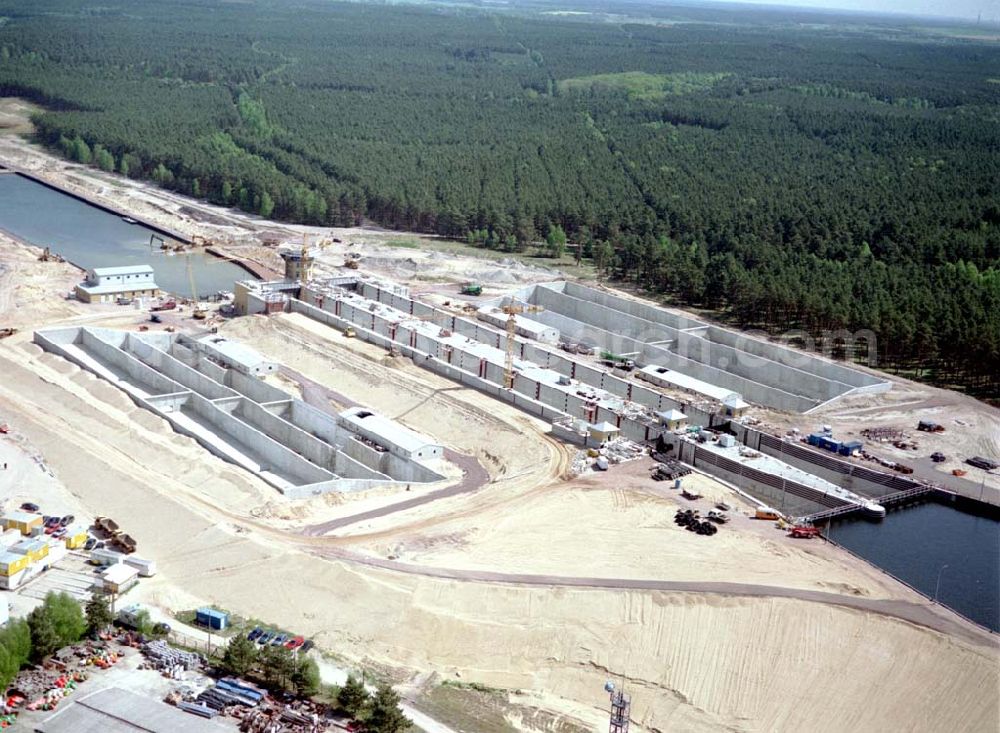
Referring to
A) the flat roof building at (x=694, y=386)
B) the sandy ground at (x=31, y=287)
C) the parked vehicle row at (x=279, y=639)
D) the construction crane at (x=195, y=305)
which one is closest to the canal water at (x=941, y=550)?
the flat roof building at (x=694, y=386)

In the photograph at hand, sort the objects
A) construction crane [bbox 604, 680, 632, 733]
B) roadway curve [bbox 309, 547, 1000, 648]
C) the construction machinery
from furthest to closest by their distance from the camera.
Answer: the construction machinery, roadway curve [bbox 309, 547, 1000, 648], construction crane [bbox 604, 680, 632, 733]

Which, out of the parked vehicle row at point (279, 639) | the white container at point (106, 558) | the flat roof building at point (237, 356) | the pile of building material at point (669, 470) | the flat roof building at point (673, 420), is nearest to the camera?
the parked vehicle row at point (279, 639)

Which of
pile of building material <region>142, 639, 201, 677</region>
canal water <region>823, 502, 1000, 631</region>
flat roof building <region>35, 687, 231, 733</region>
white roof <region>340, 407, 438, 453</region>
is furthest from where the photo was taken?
white roof <region>340, 407, 438, 453</region>

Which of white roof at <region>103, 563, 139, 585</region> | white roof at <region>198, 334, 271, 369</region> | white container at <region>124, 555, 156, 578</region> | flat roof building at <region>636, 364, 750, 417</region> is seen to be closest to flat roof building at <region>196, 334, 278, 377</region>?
white roof at <region>198, 334, 271, 369</region>

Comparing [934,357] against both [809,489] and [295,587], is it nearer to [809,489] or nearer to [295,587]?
[809,489]

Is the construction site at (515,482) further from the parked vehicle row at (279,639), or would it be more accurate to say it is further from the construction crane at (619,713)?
the parked vehicle row at (279,639)

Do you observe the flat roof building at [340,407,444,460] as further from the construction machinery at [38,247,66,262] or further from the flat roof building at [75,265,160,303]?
the construction machinery at [38,247,66,262]

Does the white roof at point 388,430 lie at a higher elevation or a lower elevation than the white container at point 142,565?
lower
